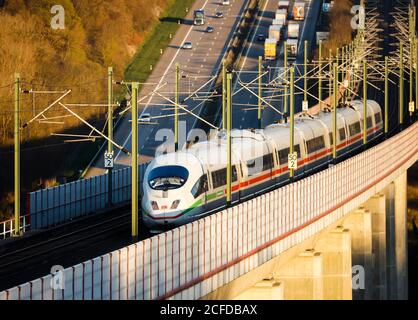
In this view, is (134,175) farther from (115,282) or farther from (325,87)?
(325,87)

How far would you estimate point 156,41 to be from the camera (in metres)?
144

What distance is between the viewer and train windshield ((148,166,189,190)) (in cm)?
4875

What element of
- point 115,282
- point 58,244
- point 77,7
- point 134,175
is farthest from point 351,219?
point 77,7

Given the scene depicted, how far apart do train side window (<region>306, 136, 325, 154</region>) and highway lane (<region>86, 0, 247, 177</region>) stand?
71.5 ft

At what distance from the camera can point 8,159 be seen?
77.4 metres

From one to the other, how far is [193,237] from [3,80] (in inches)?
1880

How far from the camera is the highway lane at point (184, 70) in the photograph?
10344 cm

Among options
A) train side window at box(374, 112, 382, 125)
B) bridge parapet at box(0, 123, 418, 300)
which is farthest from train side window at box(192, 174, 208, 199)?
train side window at box(374, 112, 382, 125)

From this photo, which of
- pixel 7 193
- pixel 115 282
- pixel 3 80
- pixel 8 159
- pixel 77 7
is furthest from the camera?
pixel 77 7

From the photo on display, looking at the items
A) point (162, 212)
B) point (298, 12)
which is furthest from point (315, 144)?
point (298, 12)

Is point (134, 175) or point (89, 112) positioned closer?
point (134, 175)

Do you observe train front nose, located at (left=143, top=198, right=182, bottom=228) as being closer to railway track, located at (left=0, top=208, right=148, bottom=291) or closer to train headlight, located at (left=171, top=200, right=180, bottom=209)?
train headlight, located at (left=171, top=200, right=180, bottom=209)

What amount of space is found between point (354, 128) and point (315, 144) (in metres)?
11.4

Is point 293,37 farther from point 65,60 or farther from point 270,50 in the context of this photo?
point 65,60
